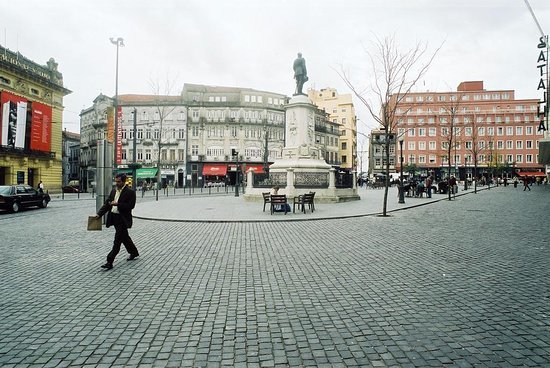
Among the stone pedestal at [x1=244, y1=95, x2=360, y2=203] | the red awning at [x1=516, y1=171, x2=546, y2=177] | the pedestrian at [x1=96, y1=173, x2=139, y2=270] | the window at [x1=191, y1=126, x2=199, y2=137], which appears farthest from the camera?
the red awning at [x1=516, y1=171, x2=546, y2=177]

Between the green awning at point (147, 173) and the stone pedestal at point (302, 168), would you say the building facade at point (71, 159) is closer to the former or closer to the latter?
the green awning at point (147, 173)

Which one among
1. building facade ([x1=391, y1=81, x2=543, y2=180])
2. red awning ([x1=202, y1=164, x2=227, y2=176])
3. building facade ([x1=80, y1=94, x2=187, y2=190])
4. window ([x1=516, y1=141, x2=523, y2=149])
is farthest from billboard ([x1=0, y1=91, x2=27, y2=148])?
window ([x1=516, y1=141, x2=523, y2=149])

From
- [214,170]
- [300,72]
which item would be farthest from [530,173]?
[300,72]

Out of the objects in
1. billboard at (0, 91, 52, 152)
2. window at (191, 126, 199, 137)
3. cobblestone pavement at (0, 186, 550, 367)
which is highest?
window at (191, 126, 199, 137)

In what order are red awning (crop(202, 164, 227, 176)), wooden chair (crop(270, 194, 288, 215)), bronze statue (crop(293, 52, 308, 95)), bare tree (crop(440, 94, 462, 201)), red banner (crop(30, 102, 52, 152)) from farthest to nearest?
red awning (crop(202, 164, 227, 176)) → red banner (crop(30, 102, 52, 152)) → bare tree (crop(440, 94, 462, 201)) → bronze statue (crop(293, 52, 308, 95)) → wooden chair (crop(270, 194, 288, 215))

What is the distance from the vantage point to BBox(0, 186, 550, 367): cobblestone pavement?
353 cm

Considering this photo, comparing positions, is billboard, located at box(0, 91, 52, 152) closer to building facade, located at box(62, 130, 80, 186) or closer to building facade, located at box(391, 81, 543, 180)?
building facade, located at box(62, 130, 80, 186)

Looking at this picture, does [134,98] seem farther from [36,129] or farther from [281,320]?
[281,320]

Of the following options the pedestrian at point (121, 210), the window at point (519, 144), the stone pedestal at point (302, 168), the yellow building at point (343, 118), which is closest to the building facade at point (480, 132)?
the window at point (519, 144)

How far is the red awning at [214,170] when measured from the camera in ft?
211

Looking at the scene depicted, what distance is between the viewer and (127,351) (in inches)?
141

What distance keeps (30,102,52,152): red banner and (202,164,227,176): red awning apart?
2562 cm

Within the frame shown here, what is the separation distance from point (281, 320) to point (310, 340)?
61 cm

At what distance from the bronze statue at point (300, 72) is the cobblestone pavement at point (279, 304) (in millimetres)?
18924
